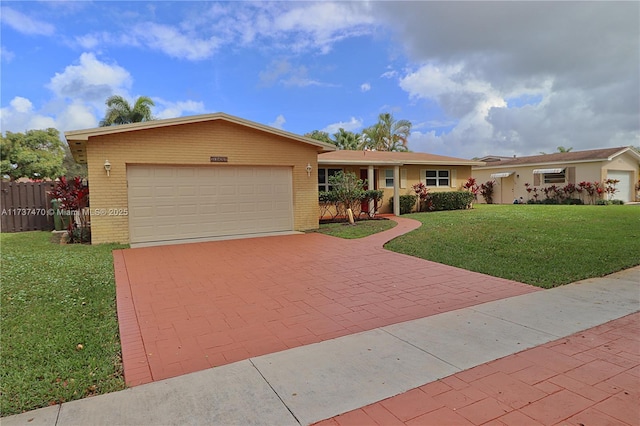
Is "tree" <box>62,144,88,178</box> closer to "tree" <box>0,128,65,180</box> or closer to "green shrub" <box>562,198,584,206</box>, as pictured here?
"tree" <box>0,128,65,180</box>

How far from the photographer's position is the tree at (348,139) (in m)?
33.4

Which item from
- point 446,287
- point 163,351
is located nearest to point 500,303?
point 446,287

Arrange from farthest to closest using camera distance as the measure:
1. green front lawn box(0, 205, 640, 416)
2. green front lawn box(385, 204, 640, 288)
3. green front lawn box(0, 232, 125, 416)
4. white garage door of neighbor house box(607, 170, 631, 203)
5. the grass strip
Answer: white garage door of neighbor house box(607, 170, 631, 203)
the grass strip
green front lawn box(385, 204, 640, 288)
green front lawn box(0, 205, 640, 416)
green front lawn box(0, 232, 125, 416)

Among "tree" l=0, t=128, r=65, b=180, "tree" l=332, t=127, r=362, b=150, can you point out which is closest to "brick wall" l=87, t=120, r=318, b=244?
"tree" l=332, t=127, r=362, b=150

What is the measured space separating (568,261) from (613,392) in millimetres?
5327

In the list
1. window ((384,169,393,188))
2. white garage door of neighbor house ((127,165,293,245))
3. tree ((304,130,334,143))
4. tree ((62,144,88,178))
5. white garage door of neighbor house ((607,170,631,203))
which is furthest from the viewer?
tree ((62,144,88,178))

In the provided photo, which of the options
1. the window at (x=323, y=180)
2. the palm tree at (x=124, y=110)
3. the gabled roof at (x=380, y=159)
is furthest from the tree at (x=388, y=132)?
the palm tree at (x=124, y=110)

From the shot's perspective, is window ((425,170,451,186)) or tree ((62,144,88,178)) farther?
tree ((62,144,88,178))

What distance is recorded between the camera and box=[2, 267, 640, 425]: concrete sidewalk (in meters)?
2.65

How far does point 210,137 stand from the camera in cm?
1169

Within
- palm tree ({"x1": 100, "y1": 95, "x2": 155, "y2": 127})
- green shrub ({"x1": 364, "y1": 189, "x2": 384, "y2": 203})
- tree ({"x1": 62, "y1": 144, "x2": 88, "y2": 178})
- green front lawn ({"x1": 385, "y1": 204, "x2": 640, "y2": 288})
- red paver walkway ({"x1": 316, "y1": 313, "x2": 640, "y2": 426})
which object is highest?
palm tree ({"x1": 100, "y1": 95, "x2": 155, "y2": 127})

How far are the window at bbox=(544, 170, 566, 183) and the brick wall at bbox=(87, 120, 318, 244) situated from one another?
20.8 m

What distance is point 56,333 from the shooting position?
4.12m

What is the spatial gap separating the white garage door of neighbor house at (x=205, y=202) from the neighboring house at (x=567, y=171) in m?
21.5
